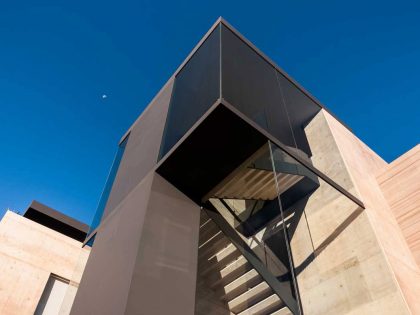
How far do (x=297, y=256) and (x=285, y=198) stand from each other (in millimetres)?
1022

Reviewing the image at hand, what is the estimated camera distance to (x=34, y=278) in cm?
1039

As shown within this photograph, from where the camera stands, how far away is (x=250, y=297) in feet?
21.7

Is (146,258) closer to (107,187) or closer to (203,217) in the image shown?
(203,217)

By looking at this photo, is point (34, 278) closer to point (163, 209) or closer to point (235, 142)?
point (163, 209)

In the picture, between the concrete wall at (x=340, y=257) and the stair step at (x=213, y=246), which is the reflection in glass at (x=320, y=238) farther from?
the stair step at (x=213, y=246)

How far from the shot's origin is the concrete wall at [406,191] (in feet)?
22.5

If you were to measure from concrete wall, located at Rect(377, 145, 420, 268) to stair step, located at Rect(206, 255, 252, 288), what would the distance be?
294 centimetres

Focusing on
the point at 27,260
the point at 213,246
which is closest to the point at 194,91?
the point at 213,246

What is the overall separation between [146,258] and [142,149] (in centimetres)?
304

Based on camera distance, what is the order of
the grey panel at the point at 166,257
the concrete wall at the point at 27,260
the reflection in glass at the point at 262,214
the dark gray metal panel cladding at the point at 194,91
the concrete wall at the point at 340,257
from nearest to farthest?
the grey panel at the point at 166,257
the concrete wall at the point at 340,257
the reflection in glass at the point at 262,214
the dark gray metal panel cladding at the point at 194,91
the concrete wall at the point at 27,260

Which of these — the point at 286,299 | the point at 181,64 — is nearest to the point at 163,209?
the point at 286,299

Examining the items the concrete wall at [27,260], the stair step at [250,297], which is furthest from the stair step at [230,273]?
the concrete wall at [27,260]

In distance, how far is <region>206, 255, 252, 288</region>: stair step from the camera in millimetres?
6555

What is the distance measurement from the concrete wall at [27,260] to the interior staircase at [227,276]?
12.7 feet
